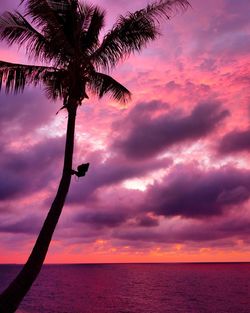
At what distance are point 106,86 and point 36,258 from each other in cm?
652

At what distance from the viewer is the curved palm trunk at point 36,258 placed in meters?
10.4

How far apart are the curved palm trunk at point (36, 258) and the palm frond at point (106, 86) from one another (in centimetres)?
328

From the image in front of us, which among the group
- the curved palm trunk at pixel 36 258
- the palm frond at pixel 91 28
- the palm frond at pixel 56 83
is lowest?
the curved palm trunk at pixel 36 258

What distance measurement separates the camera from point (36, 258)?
1084 cm

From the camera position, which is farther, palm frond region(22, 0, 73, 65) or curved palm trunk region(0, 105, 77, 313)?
palm frond region(22, 0, 73, 65)

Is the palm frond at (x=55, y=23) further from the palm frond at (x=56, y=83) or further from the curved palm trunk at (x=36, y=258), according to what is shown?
the curved palm trunk at (x=36, y=258)

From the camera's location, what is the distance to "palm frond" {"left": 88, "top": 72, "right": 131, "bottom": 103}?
566 inches

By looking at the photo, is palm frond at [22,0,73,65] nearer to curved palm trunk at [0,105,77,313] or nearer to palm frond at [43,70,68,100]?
palm frond at [43,70,68,100]

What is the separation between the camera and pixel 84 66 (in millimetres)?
13172

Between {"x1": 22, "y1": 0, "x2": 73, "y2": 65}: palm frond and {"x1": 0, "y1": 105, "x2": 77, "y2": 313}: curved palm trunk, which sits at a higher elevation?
{"x1": 22, "y1": 0, "x2": 73, "y2": 65}: palm frond

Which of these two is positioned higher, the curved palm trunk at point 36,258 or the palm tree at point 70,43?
the palm tree at point 70,43

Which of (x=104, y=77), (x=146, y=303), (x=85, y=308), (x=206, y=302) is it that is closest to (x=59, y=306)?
(x=85, y=308)

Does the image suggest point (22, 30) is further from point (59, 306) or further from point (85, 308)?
point (59, 306)

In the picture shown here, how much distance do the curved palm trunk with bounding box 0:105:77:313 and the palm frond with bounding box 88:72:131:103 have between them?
328 cm
